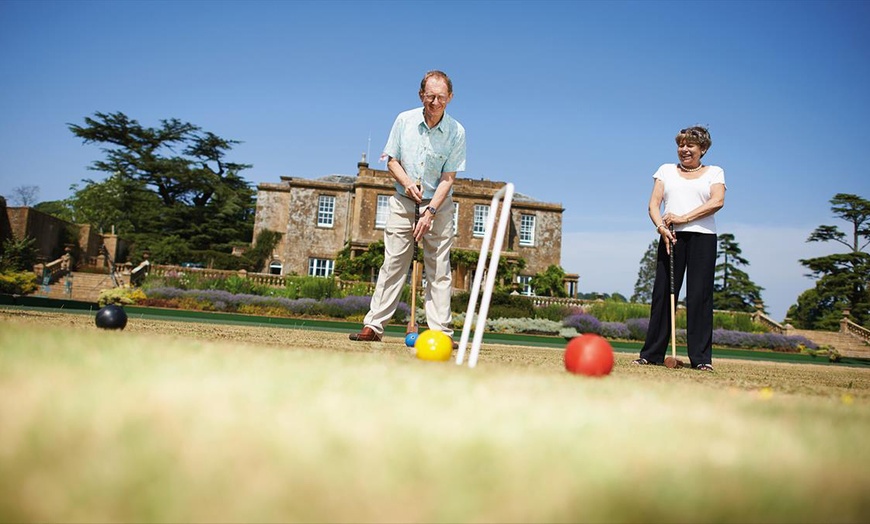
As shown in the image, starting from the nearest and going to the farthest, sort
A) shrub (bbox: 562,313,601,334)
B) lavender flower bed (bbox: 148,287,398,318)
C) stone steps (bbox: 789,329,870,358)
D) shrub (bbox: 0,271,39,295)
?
shrub (bbox: 0,271,39,295), lavender flower bed (bbox: 148,287,398,318), shrub (bbox: 562,313,601,334), stone steps (bbox: 789,329,870,358)

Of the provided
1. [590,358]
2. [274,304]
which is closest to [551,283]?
[274,304]

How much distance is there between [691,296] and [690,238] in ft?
1.76

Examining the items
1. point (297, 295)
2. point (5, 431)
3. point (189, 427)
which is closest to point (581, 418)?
point (189, 427)

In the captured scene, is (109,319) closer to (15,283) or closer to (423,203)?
(423,203)

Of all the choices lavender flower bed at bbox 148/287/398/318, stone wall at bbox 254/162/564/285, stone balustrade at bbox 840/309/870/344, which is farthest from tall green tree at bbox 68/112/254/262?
stone balustrade at bbox 840/309/870/344

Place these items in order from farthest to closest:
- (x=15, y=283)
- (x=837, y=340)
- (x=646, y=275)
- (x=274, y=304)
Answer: (x=646, y=275)
(x=837, y=340)
(x=274, y=304)
(x=15, y=283)

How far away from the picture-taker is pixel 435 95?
485 centimetres

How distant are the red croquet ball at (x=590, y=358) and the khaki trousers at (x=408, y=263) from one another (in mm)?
2149

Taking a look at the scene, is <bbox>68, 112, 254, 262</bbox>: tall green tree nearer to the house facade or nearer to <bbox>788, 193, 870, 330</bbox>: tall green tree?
the house facade

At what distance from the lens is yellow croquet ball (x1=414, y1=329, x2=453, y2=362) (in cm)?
342

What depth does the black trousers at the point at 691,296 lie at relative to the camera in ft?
16.9

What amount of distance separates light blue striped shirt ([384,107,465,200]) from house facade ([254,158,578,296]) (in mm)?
24236

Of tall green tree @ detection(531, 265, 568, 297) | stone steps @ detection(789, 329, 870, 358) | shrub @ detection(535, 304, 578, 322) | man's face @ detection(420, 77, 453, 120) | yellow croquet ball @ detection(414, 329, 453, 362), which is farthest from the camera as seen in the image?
tall green tree @ detection(531, 265, 568, 297)

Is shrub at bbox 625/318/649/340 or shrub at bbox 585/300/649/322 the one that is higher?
shrub at bbox 585/300/649/322
